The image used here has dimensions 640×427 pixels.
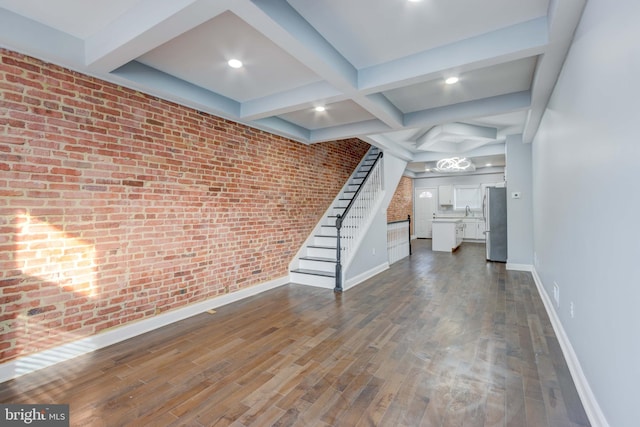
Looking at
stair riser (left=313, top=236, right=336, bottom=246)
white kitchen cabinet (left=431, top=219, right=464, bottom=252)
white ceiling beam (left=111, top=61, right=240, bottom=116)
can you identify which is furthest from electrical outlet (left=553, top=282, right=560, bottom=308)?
white kitchen cabinet (left=431, top=219, right=464, bottom=252)

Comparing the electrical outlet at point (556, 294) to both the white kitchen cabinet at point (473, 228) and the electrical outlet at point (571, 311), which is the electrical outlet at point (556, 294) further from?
the white kitchen cabinet at point (473, 228)

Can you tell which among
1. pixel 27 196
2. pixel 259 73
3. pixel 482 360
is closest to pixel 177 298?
pixel 27 196

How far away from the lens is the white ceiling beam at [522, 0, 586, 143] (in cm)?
200

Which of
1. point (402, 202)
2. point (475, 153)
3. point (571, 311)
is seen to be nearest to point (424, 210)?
point (402, 202)

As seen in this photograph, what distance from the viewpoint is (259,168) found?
476cm

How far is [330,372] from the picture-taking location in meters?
2.46

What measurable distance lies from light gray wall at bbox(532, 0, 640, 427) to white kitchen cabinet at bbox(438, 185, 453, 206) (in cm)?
954

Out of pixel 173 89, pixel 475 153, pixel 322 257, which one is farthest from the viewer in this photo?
pixel 475 153

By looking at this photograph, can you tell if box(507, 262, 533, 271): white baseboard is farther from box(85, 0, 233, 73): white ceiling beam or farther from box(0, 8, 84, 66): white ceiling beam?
box(0, 8, 84, 66): white ceiling beam

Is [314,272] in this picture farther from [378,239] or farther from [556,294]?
[556,294]

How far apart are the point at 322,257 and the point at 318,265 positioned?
21 centimetres

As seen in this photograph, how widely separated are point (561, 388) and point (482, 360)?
1.82ft

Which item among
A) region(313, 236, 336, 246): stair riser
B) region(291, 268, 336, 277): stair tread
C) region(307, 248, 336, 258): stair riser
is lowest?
region(291, 268, 336, 277): stair tread

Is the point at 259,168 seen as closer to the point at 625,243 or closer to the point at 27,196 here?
the point at 27,196
